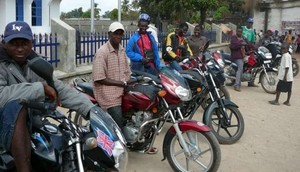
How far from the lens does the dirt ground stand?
13.7ft

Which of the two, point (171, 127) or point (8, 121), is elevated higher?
point (8, 121)

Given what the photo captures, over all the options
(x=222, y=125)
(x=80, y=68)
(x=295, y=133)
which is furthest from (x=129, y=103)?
(x=80, y=68)

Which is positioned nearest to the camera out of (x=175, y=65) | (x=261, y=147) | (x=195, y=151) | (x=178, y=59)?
(x=195, y=151)

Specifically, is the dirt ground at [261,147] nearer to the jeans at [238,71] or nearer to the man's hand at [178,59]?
the man's hand at [178,59]

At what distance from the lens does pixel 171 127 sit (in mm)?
3740

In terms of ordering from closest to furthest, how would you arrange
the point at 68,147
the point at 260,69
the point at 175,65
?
1. the point at 68,147
2. the point at 175,65
3. the point at 260,69

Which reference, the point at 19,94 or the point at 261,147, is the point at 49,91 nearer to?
the point at 19,94

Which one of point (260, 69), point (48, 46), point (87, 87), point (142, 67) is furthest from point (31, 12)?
point (87, 87)

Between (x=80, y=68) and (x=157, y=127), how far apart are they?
13.8 ft

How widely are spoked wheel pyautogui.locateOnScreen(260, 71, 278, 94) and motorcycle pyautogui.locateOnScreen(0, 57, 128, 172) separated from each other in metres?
7.48

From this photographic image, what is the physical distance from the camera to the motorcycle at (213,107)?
4773mm

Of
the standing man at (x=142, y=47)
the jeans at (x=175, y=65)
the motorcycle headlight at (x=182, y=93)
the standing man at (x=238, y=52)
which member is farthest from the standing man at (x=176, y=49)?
the motorcycle headlight at (x=182, y=93)

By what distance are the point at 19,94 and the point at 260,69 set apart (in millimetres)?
8040

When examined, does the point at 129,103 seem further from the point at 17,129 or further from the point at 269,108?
the point at 269,108
